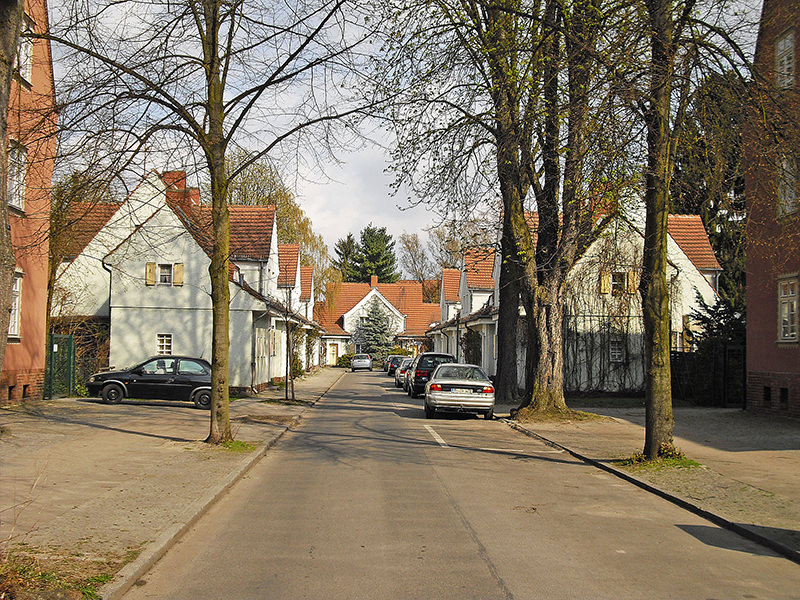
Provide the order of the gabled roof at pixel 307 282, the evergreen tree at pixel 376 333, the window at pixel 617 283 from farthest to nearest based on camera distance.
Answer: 1. the evergreen tree at pixel 376 333
2. the gabled roof at pixel 307 282
3. the window at pixel 617 283

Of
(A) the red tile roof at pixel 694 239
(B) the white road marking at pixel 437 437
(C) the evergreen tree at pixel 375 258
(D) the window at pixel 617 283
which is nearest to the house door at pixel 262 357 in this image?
(B) the white road marking at pixel 437 437

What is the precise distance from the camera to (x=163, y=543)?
7.09 metres

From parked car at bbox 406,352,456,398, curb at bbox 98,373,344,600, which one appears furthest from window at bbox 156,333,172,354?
curb at bbox 98,373,344,600

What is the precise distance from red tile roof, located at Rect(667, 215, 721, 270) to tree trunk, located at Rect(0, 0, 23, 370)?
117 ft

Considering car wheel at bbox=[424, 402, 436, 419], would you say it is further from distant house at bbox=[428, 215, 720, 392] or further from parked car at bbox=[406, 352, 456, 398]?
parked car at bbox=[406, 352, 456, 398]

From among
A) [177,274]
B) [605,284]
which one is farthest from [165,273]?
[605,284]

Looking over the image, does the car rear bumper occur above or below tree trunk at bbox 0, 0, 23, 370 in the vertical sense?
below

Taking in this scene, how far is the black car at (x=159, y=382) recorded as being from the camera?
24.5 m

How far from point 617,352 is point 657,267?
69.0 feet

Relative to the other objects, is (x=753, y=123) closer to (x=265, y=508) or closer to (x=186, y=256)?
(x=265, y=508)

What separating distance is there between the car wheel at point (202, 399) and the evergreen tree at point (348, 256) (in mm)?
77311

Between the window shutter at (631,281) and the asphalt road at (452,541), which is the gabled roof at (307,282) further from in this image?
the asphalt road at (452,541)

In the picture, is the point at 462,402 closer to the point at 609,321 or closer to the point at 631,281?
the point at 609,321

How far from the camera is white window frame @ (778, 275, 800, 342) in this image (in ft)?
63.7
